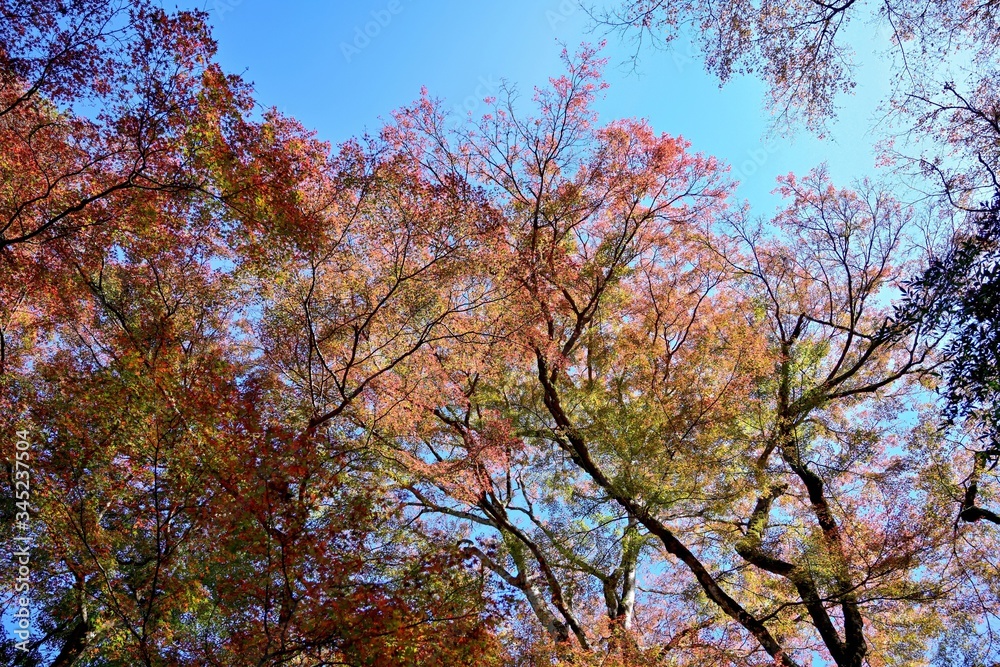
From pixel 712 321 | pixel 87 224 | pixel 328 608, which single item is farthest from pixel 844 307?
pixel 87 224

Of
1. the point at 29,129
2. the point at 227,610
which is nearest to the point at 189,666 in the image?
the point at 227,610

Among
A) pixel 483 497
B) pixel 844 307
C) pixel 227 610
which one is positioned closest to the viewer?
pixel 227 610

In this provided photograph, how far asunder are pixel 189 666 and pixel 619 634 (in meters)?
5.60

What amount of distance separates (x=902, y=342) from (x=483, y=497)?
737cm

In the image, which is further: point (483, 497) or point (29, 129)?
point (483, 497)

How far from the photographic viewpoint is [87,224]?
19.6 ft

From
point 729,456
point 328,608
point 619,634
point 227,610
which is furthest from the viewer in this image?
point 729,456

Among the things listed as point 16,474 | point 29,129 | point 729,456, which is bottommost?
point 16,474

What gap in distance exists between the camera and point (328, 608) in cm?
578

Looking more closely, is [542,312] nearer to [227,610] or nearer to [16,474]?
[227,610]

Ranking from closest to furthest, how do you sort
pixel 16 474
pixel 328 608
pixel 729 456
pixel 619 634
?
pixel 328 608 < pixel 16 474 < pixel 619 634 < pixel 729 456

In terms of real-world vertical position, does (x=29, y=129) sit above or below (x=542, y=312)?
below

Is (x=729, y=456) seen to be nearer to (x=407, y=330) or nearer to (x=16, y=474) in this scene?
(x=407, y=330)

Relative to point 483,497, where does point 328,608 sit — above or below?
below
